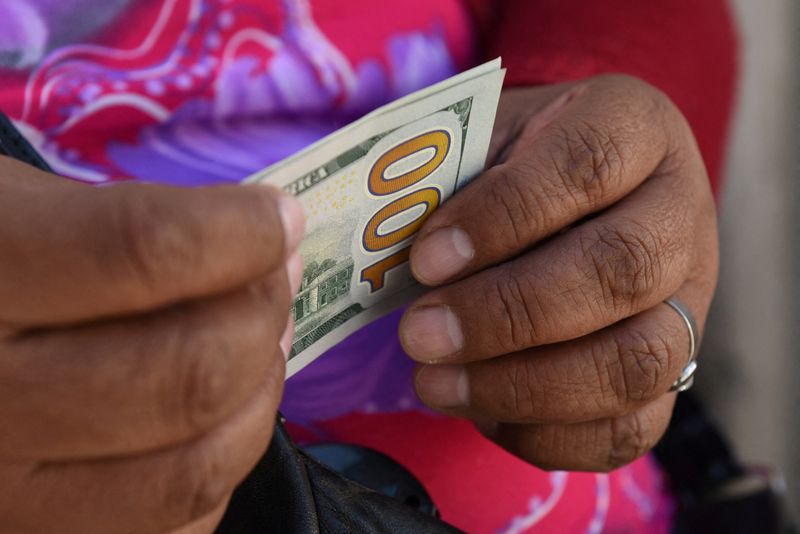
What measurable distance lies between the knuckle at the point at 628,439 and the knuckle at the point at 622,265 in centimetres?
14

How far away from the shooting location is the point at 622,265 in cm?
62

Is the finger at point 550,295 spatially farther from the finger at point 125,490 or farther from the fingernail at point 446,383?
the finger at point 125,490

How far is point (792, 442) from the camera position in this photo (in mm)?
1530

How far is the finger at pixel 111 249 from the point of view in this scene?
0.34m

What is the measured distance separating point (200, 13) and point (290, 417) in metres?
0.41

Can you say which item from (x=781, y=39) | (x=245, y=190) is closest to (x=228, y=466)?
(x=245, y=190)

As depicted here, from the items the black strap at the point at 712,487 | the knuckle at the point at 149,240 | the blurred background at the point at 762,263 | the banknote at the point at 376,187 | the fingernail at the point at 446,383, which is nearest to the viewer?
the knuckle at the point at 149,240

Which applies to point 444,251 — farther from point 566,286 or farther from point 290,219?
point 290,219

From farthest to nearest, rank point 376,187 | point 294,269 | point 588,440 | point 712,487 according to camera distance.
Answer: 1. point 712,487
2. point 588,440
3. point 376,187
4. point 294,269

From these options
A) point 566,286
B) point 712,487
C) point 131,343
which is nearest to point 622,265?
point 566,286

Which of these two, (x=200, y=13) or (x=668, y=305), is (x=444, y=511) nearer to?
(x=668, y=305)

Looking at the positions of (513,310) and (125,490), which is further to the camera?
(513,310)

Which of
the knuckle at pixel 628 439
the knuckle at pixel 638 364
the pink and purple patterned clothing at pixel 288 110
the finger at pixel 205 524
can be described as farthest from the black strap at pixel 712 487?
the finger at pixel 205 524

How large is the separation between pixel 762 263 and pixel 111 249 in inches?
55.4
